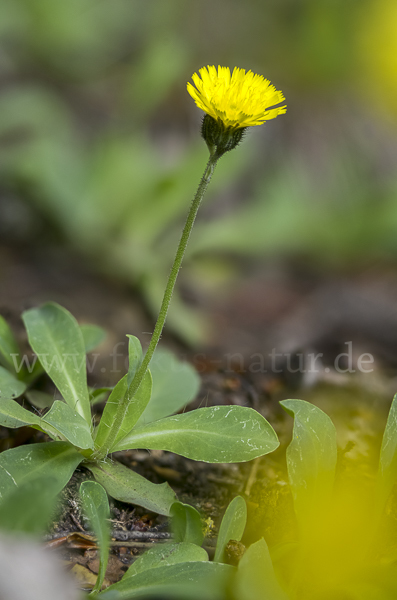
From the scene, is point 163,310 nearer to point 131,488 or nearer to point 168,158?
point 131,488

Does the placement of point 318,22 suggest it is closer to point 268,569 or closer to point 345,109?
point 345,109

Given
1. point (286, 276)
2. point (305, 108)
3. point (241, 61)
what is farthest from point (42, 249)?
point (241, 61)

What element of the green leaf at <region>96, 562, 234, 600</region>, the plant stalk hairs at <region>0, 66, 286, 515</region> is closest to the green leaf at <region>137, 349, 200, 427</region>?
the plant stalk hairs at <region>0, 66, 286, 515</region>

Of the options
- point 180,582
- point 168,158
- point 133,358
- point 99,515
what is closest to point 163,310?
point 133,358

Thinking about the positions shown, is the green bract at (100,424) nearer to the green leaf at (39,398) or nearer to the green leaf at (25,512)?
the green leaf at (39,398)

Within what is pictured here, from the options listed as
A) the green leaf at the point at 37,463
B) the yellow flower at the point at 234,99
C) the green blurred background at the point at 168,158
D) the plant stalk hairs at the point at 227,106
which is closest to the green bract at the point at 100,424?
the green leaf at the point at 37,463

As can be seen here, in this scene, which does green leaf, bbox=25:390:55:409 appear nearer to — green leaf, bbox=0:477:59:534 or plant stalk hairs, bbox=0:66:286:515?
plant stalk hairs, bbox=0:66:286:515
